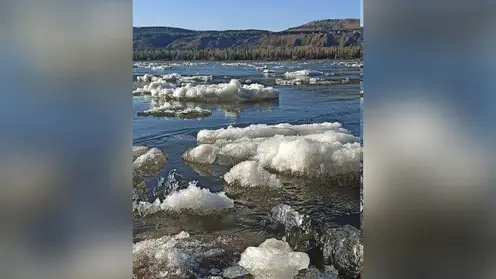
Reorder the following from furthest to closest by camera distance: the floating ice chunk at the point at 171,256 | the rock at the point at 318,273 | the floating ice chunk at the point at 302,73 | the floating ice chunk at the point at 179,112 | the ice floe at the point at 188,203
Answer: the floating ice chunk at the point at 302,73
the floating ice chunk at the point at 179,112
the ice floe at the point at 188,203
the rock at the point at 318,273
the floating ice chunk at the point at 171,256

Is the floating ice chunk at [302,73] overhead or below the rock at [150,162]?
overhead

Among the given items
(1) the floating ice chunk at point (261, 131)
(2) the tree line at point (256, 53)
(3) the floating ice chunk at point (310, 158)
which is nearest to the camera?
(3) the floating ice chunk at point (310, 158)

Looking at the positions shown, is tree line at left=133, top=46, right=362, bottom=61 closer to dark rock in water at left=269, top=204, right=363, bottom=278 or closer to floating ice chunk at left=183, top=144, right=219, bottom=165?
floating ice chunk at left=183, top=144, right=219, bottom=165

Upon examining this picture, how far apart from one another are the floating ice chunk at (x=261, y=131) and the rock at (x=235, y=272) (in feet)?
7.75

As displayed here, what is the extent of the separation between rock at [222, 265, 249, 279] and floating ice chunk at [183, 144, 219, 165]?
1.84 metres

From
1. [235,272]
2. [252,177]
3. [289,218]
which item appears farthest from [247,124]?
[235,272]

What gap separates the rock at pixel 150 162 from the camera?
3.58 m

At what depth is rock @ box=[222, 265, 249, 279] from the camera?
1922mm

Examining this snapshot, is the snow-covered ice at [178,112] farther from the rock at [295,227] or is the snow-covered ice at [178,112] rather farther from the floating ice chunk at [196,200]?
the rock at [295,227]

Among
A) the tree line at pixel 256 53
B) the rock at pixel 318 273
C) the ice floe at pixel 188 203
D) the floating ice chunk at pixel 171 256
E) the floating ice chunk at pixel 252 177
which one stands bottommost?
the rock at pixel 318 273

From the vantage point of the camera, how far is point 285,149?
143 inches

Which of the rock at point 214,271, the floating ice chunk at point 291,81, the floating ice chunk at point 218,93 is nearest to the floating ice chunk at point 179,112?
the floating ice chunk at point 218,93
